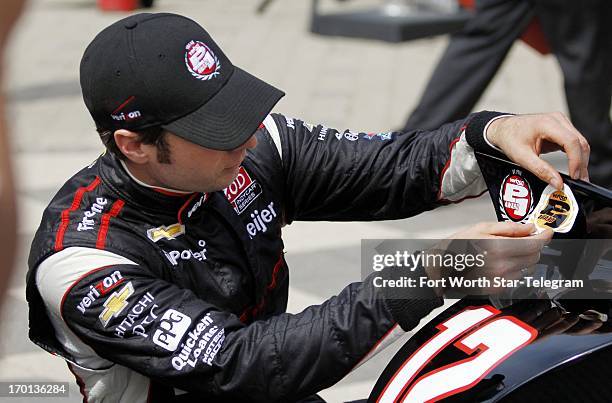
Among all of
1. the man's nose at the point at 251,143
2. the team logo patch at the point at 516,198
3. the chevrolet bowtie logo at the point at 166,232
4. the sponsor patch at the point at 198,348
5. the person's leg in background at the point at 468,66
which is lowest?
the person's leg in background at the point at 468,66

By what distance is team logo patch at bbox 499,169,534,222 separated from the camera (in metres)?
1.87

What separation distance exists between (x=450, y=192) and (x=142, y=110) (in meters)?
0.62

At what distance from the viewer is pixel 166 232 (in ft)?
6.44

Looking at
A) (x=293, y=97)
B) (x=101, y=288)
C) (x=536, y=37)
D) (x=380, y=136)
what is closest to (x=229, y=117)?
(x=101, y=288)

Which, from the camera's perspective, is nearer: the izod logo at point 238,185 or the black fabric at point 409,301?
the black fabric at point 409,301

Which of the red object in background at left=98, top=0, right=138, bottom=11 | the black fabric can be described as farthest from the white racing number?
the red object in background at left=98, top=0, right=138, bottom=11

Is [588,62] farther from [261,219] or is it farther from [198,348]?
[198,348]

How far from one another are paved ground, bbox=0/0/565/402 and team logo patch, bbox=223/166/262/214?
1039mm

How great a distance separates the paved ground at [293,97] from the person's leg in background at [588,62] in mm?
468

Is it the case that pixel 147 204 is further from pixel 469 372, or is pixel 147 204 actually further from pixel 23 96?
pixel 23 96

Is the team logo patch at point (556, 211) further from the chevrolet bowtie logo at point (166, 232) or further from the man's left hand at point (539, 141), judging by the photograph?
the chevrolet bowtie logo at point (166, 232)

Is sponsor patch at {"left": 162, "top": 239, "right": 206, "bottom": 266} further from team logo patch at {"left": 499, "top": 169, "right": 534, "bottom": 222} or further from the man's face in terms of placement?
team logo patch at {"left": 499, "top": 169, "right": 534, "bottom": 222}

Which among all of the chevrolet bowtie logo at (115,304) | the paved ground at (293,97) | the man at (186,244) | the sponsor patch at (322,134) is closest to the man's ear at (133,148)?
the man at (186,244)

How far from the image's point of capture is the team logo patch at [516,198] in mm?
1871
